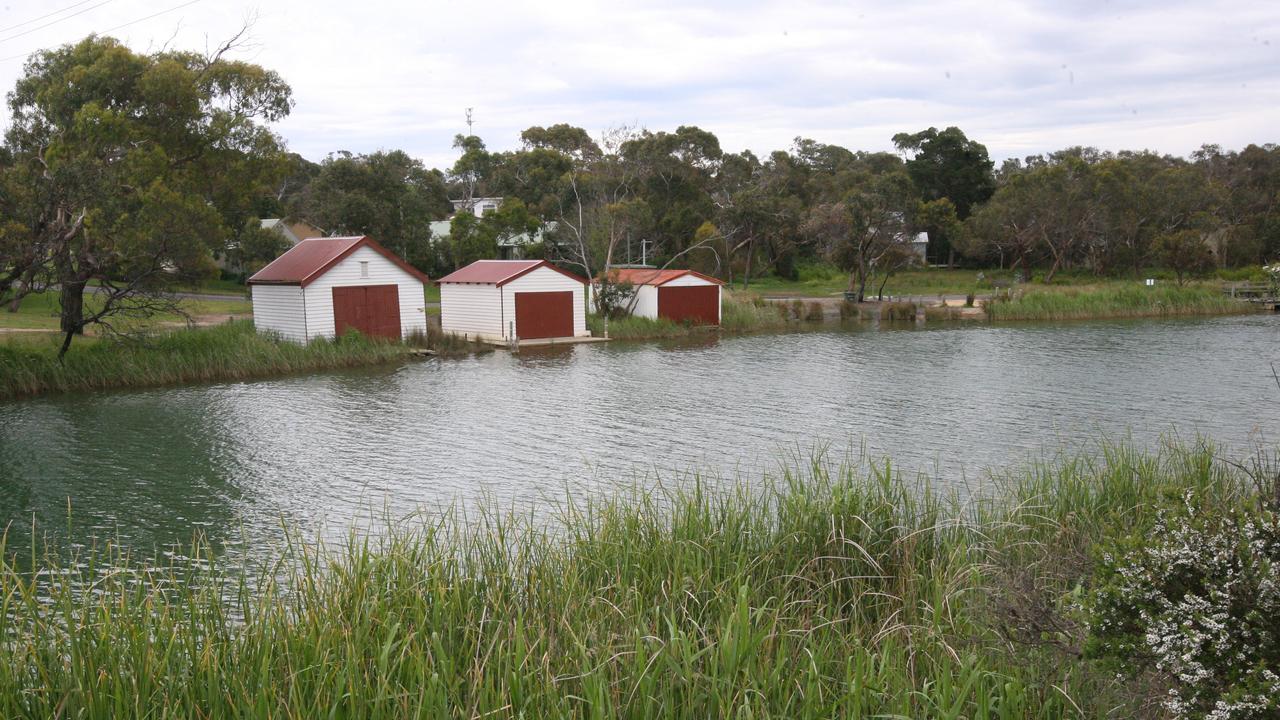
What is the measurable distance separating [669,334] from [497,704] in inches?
1224

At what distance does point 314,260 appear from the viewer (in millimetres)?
30531

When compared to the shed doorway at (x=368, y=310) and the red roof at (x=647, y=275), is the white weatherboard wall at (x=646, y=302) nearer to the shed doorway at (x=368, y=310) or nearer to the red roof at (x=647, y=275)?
the red roof at (x=647, y=275)

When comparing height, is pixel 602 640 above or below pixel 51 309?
below

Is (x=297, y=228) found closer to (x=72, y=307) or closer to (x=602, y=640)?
(x=72, y=307)

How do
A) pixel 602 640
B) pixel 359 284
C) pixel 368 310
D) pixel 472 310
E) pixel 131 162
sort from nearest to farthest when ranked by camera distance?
1. pixel 602 640
2. pixel 131 162
3. pixel 359 284
4. pixel 368 310
5. pixel 472 310

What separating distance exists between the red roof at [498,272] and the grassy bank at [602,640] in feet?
84.8

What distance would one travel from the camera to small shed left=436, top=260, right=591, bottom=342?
33.0m

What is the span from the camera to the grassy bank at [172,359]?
75.6ft

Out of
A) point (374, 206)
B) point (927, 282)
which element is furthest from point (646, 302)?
point (927, 282)

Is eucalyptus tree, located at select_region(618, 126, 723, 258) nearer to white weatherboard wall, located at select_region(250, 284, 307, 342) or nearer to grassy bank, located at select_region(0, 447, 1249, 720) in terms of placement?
white weatherboard wall, located at select_region(250, 284, 307, 342)

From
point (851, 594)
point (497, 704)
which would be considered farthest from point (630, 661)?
point (851, 594)

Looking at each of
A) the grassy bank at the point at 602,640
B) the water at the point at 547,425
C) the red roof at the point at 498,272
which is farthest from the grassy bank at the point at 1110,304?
the grassy bank at the point at 602,640

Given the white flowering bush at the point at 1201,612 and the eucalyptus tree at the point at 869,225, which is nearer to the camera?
the white flowering bush at the point at 1201,612

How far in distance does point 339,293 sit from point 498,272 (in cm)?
579
